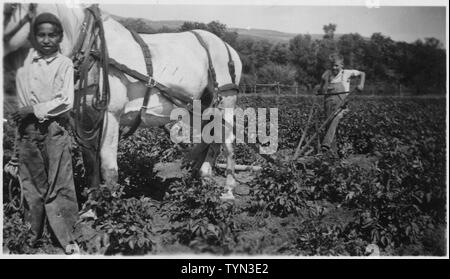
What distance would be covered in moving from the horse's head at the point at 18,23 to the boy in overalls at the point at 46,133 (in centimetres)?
9

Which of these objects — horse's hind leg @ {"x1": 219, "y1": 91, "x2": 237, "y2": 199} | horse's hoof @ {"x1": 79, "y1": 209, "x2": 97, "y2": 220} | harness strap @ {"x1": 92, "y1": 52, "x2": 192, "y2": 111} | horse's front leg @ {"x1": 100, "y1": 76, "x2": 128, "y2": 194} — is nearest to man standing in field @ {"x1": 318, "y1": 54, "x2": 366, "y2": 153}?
horse's hind leg @ {"x1": 219, "y1": 91, "x2": 237, "y2": 199}

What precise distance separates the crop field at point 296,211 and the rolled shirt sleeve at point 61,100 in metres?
0.75

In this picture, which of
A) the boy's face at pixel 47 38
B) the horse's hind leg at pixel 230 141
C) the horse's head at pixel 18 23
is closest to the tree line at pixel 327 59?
the horse's head at pixel 18 23

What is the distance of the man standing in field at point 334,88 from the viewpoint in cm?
513

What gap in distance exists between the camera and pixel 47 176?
3.46 metres

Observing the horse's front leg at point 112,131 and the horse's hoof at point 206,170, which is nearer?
the horse's front leg at point 112,131

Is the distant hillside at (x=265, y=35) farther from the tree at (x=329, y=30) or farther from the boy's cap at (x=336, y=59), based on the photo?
the boy's cap at (x=336, y=59)

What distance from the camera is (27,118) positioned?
129 inches

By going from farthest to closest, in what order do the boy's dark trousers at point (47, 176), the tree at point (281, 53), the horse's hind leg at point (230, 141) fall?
the tree at point (281, 53) < the horse's hind leg at point (230, 141) < the boy's dark trousers at point (47, 176)

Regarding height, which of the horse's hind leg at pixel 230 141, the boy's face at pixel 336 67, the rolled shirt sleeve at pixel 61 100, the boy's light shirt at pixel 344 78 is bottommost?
the horse's hind leg at pixel 230 141

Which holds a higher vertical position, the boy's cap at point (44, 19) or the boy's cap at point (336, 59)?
the boy's cap at point (44, 19)

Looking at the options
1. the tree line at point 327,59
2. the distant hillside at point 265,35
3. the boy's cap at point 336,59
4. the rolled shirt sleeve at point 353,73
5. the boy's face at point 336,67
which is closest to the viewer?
the tree line at point 327,59
